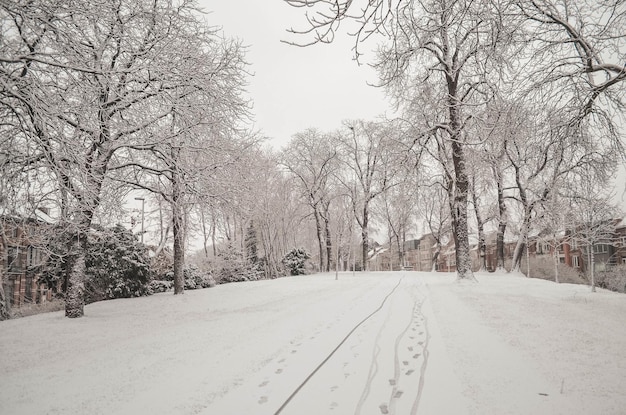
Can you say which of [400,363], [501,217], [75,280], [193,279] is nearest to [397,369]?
[400,363]

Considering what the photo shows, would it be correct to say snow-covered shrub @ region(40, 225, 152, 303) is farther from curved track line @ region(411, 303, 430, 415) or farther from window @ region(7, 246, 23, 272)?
curved track line @ region(411, 303, 430, 415)

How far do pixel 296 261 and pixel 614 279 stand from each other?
69.8 ft

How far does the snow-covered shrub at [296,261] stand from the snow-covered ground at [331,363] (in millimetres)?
20467

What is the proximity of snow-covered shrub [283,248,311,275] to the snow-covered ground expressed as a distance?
67.1ft

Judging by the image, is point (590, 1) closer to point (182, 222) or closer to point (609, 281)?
point (182, 222)

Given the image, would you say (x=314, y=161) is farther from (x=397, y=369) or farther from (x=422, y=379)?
(x=422, y=379)

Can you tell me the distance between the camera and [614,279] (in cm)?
2209

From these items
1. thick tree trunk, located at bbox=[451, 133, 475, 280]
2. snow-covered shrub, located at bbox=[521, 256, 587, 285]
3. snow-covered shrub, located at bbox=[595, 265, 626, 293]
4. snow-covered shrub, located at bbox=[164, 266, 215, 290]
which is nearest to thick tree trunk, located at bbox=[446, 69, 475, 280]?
thick tree trunk, located at bbox=[451, 133, 475, 280]

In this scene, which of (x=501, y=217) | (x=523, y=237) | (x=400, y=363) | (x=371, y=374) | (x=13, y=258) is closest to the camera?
(x=371, y=374)

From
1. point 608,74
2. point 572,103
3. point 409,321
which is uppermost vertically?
point 608,74

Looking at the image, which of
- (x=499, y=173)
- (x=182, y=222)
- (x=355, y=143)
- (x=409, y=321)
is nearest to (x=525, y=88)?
(x=409, y=321)

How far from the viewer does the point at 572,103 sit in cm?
757

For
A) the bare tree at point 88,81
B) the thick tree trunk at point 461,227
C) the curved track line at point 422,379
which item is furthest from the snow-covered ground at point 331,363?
the thick tree trunk at point 461,227

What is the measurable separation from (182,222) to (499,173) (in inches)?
689
